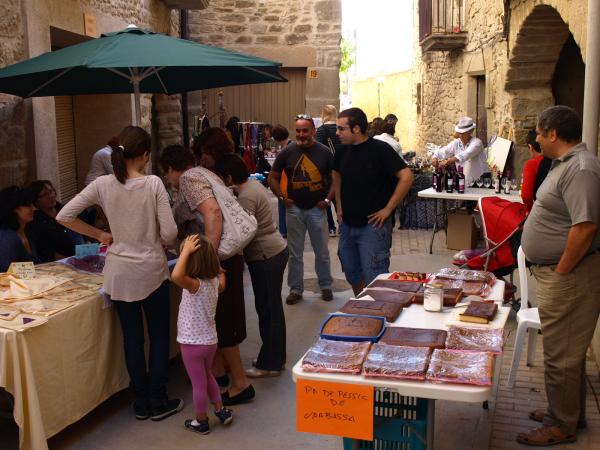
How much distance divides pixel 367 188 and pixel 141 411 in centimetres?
211

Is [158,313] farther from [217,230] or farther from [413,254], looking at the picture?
[413,254]

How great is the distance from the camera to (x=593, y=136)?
16.3 ft

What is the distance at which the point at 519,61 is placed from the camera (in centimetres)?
951

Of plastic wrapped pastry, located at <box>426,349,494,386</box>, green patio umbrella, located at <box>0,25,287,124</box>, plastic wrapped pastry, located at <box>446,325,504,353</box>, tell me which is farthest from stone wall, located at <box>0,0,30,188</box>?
plastic wrapped pastry, located at <box>426,349,494,386</box>

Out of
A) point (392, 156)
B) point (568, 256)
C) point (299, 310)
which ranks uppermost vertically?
point (392, 156)

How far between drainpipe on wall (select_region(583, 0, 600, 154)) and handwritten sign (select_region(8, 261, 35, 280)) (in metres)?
3.71

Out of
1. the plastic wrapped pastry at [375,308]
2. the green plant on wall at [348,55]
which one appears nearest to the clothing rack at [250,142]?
the plastic wrapped pastry at [375,308]

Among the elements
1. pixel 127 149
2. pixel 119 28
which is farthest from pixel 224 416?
pixel 119 28

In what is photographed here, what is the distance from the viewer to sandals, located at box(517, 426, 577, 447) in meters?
3.74

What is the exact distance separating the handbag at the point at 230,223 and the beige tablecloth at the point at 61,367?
0.77m

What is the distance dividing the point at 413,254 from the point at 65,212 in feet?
18.2

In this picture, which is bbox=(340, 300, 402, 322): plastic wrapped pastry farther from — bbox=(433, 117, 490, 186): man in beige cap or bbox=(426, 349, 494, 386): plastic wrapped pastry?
bbox=(433, 117, 490, 186): man in beige cap

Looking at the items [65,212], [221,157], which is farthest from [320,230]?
[65,212]

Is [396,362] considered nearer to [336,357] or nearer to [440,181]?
[336,357]
